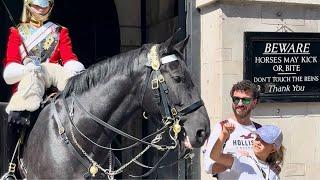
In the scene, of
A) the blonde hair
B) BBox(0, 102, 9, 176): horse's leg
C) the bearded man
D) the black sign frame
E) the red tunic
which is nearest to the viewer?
the blonde hair

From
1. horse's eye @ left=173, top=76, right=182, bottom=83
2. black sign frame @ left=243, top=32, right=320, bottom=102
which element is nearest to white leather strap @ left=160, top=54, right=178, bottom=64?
horse's eye @ left=173, top=76, right=182, bottom=83

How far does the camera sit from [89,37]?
8391 mm

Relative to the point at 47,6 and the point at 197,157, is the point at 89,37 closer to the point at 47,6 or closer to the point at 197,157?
the point at 197,157

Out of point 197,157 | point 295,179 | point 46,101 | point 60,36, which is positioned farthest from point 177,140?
point 295,179

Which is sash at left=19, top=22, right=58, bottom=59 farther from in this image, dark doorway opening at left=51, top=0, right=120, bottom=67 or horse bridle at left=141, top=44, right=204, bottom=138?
dark doorway opening at left=51, top=0, right=120, bottom=67

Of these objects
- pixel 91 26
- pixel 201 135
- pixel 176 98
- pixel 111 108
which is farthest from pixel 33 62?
pixel 91 26

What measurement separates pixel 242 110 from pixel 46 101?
1.37 meters

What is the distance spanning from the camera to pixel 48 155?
345 centimetres

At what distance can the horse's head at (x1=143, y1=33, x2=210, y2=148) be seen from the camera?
10.5 feet

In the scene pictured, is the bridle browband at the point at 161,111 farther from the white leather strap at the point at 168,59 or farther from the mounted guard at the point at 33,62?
the mounted guard at the point at 33,62

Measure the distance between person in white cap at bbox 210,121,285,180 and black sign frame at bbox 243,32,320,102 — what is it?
2.62m

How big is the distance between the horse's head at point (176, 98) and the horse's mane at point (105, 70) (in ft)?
0.50

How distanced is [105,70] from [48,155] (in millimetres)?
662

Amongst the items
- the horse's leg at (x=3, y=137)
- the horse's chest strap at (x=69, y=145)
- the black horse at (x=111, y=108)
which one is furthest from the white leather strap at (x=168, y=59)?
the horse's leg at (x=3, y=137)
